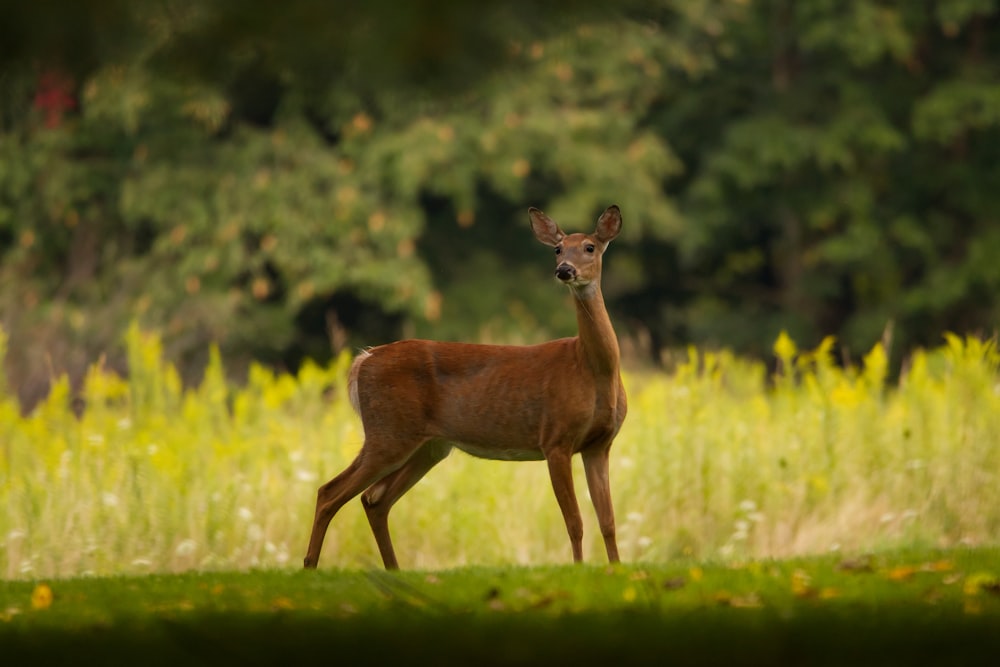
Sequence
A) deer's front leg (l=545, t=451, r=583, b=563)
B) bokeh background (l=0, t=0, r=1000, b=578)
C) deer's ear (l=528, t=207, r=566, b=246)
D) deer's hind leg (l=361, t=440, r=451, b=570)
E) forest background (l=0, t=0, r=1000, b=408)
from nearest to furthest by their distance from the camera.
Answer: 1. deer's front leg (l=545, t=451, r=583, b=563)
2. deer's ear (l=528, t=207, r=566, b=246)
3. deer's hind leg (l=361, t=440, r=451, b=570)
4. bokeh background (l=0, t=0, r=1000, b=578)
5. forest background (l=0, t=0, r=1000, b=408)

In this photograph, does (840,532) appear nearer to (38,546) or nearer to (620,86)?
(38,546)

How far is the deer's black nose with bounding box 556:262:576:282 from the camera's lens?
6.71 meters

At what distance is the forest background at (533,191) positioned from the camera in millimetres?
20281

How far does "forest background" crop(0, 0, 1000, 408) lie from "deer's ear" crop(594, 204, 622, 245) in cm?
1036

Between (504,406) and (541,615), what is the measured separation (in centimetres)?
259

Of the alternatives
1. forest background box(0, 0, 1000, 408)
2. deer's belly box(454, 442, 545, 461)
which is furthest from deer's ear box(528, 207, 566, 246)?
forest background box(0, 0, 1000, 408)

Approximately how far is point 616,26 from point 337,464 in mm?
5874

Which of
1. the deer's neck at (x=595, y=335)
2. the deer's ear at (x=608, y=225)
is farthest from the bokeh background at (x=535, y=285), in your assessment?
the deer's ear at (x=608, y=225)

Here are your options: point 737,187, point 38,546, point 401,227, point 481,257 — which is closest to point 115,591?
point 38,546

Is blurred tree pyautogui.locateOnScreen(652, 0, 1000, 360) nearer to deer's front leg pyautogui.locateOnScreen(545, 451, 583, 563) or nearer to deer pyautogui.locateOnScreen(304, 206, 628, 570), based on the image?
deer pyautogui.locateOnScreen(304, 206, 628, 570)

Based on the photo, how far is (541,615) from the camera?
4.70 metres

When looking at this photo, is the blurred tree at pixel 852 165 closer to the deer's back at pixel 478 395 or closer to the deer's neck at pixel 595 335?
the deer's back at pixel 478 395

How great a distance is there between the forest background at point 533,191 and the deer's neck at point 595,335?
34.6 feet

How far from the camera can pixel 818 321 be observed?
973 inches
